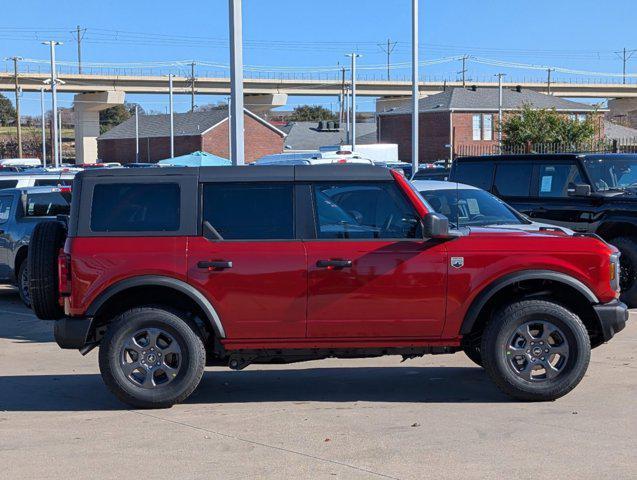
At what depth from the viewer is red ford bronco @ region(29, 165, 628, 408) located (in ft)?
25.6

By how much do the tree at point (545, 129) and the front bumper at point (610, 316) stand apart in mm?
29582

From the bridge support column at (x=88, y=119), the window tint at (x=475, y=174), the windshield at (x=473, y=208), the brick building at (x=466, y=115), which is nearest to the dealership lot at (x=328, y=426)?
the windshield at (x=473, y=208)

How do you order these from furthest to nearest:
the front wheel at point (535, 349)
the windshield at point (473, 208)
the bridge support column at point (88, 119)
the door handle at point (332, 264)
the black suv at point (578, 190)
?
the bridge support column at point (88, 119) → the black suv at point (578, 190) → the windshield at point (473, 208) → the front wheel at point (535, 349) → the door handle at point (332, 264)

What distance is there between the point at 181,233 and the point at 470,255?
2341 mm

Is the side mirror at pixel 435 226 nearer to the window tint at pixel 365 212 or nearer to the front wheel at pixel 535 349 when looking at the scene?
the window tint at pixel 365 212

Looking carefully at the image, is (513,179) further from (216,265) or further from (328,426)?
(328,426)

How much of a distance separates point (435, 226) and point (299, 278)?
115 centimetres

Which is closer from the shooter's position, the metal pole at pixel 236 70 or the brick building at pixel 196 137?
the metal pole at pixel 236 70

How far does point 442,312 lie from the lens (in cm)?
787

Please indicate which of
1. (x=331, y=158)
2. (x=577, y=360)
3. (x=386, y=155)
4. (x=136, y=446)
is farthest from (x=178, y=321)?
(x=386, y=155)

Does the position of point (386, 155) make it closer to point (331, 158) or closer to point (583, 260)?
point (331, 158)

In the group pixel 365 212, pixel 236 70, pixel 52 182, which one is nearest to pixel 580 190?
pixel 236 70

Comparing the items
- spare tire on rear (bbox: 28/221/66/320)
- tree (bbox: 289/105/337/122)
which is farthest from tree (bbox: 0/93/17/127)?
spare tire on rear (bbox: 28/221/66/320)

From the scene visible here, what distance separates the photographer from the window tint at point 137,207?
796cm
